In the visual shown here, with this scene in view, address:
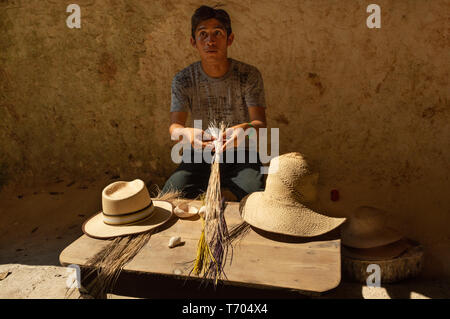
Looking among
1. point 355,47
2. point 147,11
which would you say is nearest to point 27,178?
point 147,11

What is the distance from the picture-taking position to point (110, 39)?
387 cm

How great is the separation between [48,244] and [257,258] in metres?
2.23

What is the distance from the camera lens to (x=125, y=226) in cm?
230

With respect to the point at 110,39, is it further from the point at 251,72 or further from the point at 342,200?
the point at 342,200

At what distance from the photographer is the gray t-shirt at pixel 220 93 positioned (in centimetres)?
290

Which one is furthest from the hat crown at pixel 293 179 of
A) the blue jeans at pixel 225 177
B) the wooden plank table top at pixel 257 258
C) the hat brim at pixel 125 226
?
the hat brim at pixel 125 226

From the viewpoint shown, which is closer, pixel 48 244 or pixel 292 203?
pixel 292 203

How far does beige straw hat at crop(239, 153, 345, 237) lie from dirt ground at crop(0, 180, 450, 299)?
0.40 meters

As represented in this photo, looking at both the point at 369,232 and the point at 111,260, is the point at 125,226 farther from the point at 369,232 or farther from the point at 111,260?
→ the point at 369,232

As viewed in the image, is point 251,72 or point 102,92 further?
point 102,92

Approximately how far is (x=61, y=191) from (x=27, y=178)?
1.77 ft

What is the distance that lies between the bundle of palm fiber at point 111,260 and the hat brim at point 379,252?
1.40m

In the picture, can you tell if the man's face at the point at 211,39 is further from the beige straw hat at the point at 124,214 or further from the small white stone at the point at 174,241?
the small white stone at the point at 174,241

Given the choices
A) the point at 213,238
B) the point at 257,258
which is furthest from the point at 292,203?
the point at 213,238
